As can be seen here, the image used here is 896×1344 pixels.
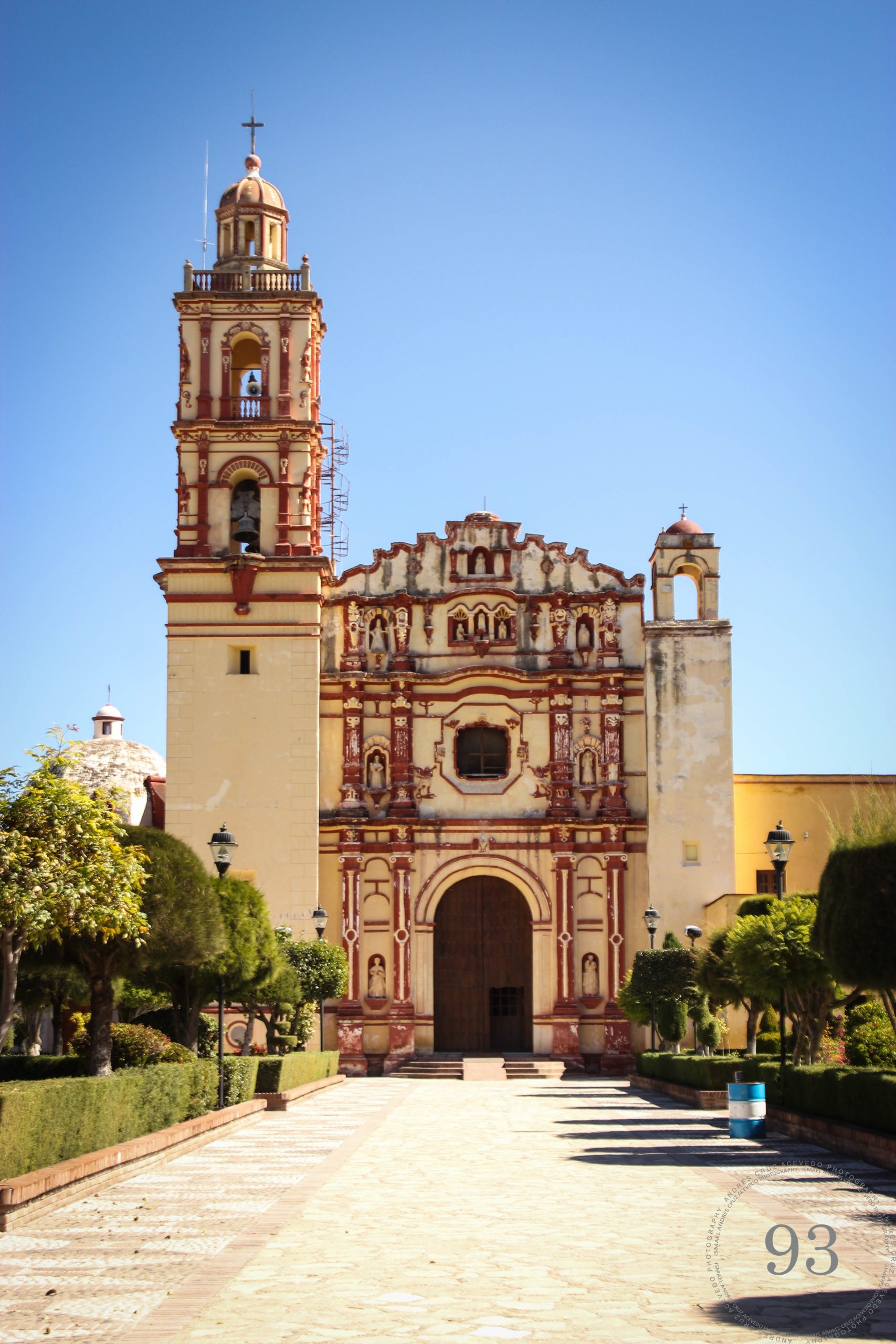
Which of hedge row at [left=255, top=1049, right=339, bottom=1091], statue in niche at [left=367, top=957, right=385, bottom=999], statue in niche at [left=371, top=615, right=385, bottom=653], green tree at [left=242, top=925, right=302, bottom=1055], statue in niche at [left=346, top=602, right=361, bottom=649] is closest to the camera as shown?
hedge row at [left=255, top=1049, right=339, bottom=1091]

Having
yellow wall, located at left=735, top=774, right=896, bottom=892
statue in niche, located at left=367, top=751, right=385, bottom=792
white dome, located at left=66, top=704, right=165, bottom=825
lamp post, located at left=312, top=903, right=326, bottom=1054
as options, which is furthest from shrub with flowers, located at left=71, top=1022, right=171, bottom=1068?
white dome, located at left=66, top=704, right=165, bottom=825

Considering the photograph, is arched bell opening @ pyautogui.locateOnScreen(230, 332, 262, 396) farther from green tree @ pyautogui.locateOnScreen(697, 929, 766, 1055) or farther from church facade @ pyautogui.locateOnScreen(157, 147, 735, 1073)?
green tree @ pyautogui.locateOnScreen(697, 929, 766, 1055)

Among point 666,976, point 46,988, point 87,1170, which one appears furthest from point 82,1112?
point 666,976

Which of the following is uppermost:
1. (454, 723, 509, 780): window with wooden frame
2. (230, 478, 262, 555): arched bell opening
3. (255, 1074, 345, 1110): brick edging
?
(230, 478, 262, 555): arched bell opening

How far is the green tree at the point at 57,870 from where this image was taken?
1662cm

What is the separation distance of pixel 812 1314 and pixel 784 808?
109 feet

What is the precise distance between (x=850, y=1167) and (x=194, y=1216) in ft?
22.4

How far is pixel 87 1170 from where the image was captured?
15062mm

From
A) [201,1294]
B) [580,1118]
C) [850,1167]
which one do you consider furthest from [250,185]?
[201,1294]

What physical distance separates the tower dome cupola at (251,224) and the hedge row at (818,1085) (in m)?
24.6

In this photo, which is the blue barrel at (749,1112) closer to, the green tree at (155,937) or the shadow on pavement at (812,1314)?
the green tree at (155,937)

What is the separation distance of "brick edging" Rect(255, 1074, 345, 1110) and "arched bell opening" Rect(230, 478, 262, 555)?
14.2m

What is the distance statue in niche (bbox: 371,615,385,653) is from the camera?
41.6 meters

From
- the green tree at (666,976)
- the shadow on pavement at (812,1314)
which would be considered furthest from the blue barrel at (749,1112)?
the green tree at (666,976)
